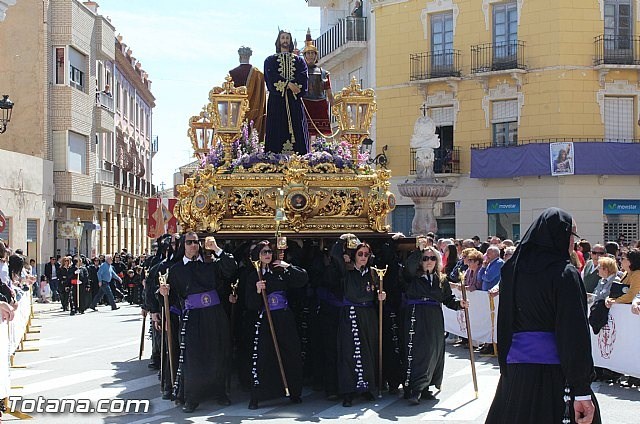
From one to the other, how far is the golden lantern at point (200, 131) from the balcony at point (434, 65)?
18.3 m

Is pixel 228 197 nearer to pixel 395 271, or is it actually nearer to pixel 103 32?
pixel 395 271

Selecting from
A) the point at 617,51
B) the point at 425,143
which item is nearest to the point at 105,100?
the point at 425,143

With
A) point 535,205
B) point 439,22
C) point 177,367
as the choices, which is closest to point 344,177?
point 177,367

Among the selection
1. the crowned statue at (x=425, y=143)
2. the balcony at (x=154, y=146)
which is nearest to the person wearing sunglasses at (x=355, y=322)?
the crowned statue at (x=425, y=143)

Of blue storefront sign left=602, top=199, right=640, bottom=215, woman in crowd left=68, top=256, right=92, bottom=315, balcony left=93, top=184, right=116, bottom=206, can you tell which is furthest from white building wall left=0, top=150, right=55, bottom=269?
blue storefront sign left=602, top=199, right=640, bottom=215

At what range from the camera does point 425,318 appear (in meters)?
10.1

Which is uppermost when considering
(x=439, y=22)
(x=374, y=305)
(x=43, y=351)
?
(x=439, y=22)

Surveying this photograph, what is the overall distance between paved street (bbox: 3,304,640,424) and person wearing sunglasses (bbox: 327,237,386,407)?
0.25 metres

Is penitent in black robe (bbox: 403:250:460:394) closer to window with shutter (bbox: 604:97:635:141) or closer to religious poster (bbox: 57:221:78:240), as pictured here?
window with shutter (bbox: 604:97:635:141)

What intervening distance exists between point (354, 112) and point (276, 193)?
7.80 feet

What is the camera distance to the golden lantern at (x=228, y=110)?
11.9m

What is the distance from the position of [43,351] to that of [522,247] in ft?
35.2

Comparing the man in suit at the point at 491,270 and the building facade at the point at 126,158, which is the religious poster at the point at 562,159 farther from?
the building facade at the point at 126,158

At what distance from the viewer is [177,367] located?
10.1m
